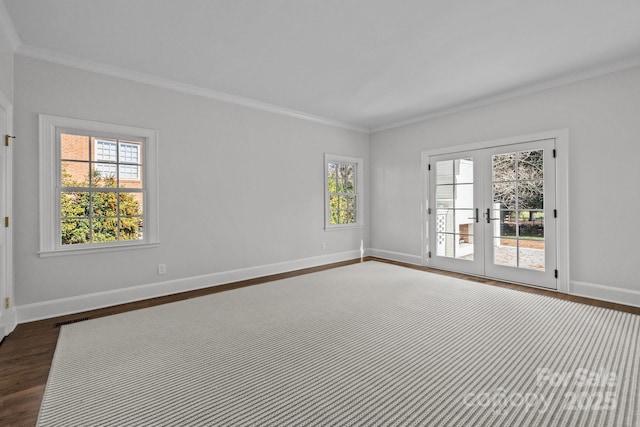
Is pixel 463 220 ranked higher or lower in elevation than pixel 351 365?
higher

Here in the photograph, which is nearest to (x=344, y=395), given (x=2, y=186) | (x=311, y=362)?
(x=311, y=362)

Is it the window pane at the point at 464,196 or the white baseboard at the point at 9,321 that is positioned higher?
the window pane at the point at 464,196

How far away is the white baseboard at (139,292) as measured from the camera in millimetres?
3104

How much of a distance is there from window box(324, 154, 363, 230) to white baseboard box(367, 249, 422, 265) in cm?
67

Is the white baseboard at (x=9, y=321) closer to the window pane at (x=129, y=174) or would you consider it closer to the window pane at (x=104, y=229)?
the window pane at (x=104, y=229)

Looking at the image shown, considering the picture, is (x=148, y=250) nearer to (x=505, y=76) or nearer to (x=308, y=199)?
(x=308, y=199)

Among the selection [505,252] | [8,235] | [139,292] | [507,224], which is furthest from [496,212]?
[8,235]

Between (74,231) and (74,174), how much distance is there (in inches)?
24.6

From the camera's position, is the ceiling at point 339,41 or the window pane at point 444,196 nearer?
the ceiling at point 339,41

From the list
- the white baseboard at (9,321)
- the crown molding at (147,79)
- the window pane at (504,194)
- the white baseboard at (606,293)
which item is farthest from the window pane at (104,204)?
the white baseboard at (606,293)

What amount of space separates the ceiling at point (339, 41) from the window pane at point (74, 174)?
108 centimetres

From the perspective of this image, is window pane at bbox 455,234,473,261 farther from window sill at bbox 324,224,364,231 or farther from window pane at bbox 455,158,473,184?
window sill at bbox 324,224,364,231

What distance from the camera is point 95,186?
3443 mm

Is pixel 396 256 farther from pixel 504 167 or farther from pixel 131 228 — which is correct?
pixel 131 228
